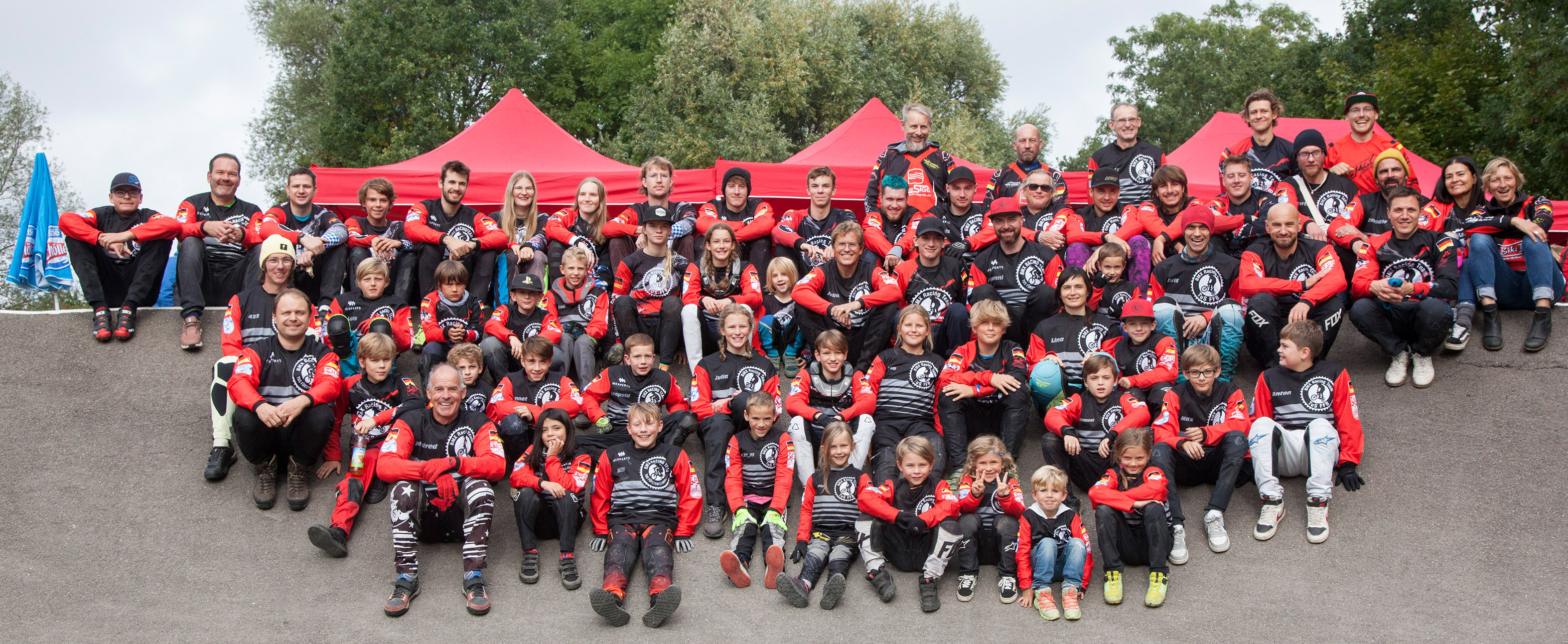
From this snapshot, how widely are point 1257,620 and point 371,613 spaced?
179 inches

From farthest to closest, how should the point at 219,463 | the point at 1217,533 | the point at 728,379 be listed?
1. the point at 728,379
2. the point at 219,463
3. the point at 1217,533

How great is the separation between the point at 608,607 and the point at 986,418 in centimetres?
283

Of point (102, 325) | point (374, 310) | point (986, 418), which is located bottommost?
point (986, 418)

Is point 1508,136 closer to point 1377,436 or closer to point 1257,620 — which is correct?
point 1377,436

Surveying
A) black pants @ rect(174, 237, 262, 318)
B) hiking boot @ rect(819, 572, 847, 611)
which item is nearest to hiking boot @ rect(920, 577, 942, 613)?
hiking boot @ rect(819, 572, 847, 611)

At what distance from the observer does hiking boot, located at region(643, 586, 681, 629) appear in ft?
16.8

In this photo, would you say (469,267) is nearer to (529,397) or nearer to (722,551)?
(529,397)

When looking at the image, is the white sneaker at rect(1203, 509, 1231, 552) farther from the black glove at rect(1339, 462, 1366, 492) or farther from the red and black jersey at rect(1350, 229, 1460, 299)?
the red and black jersey at rect(1350, 229, 1460, 299)

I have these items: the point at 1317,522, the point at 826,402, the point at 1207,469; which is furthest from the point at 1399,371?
the point at 826,402

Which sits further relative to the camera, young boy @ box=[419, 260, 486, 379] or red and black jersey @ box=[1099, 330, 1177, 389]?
young boy @ box=[419, 260, 486, 379]

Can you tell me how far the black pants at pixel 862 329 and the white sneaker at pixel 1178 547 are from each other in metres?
2.26

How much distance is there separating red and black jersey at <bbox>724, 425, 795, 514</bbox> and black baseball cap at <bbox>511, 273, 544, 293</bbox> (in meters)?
2.05

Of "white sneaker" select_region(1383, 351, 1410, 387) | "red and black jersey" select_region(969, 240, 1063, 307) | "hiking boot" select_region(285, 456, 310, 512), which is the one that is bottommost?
"hiking boot" select_region(285, 456, 310, 512)

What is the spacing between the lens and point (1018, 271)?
743 centimetres
